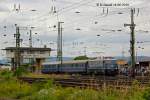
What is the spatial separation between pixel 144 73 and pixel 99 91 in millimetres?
37108

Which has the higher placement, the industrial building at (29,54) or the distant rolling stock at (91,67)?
the industrial building at (29,54)

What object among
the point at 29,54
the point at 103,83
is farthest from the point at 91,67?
the point at 103,83

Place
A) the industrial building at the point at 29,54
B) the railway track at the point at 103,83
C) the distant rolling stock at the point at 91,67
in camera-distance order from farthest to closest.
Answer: the industrial building at the point at 29,54 → the distant rolling stock at the point at 91,67 → the railway track at the point at 103,83

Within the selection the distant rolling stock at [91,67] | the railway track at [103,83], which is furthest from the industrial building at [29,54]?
the railway track at [103,83]

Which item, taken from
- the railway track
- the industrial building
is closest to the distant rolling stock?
the industrial building

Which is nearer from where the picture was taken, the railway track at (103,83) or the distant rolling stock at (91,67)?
the railway track at (103,83)

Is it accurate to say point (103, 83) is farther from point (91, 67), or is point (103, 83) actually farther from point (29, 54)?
point (29, 54)

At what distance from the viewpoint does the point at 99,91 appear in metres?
22.4

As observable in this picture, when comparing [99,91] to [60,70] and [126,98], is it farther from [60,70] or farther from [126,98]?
[60,70]

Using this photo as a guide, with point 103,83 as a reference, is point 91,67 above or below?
below

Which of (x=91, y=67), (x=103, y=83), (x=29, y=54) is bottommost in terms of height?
(x=91, y=67)

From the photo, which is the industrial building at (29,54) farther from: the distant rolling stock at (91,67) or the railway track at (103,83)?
the railway track at (103,83)

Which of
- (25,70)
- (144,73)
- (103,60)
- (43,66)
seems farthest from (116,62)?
(43,66)

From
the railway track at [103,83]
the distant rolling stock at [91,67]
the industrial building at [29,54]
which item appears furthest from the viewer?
the industrial building at [29,54]
